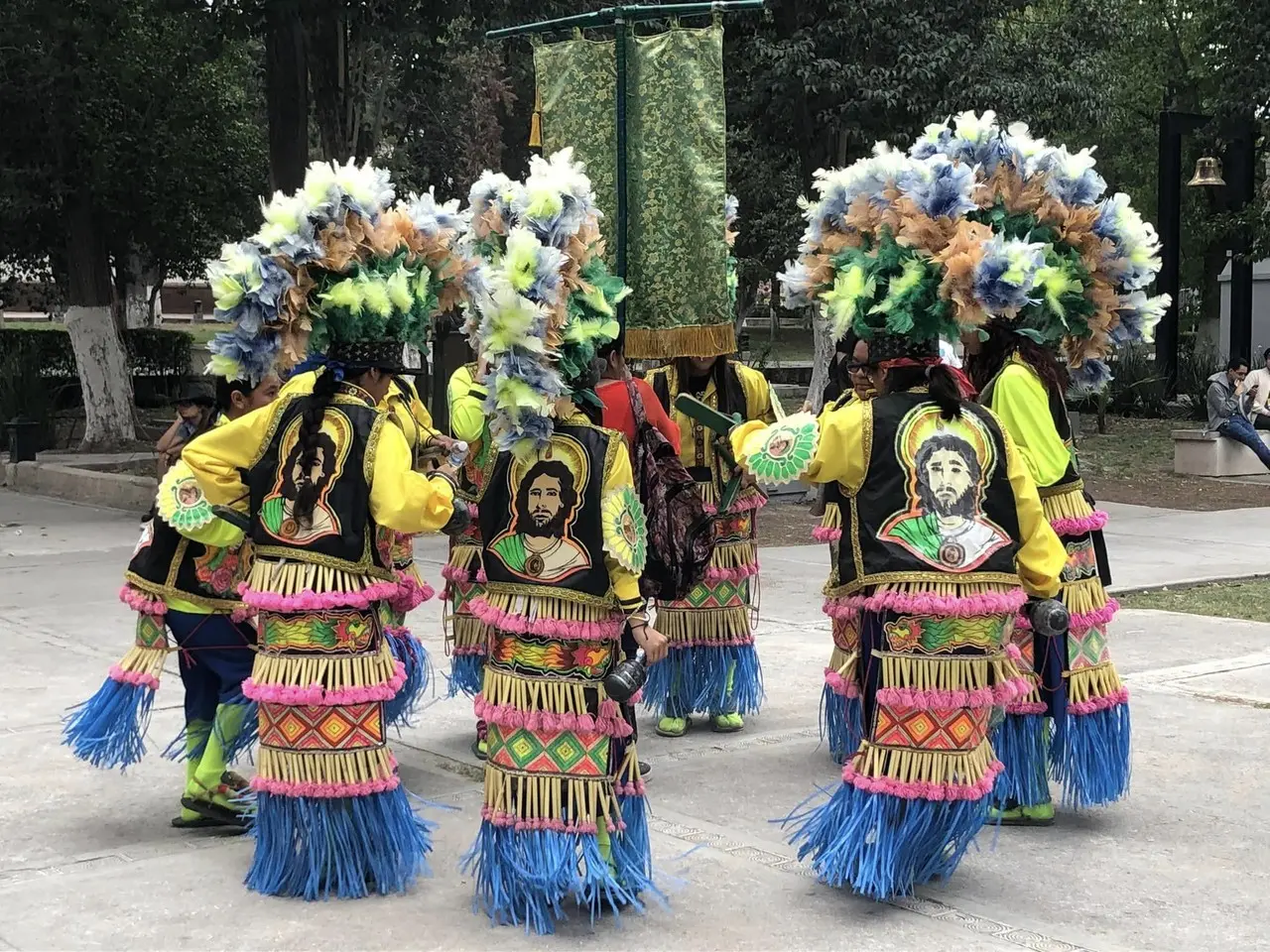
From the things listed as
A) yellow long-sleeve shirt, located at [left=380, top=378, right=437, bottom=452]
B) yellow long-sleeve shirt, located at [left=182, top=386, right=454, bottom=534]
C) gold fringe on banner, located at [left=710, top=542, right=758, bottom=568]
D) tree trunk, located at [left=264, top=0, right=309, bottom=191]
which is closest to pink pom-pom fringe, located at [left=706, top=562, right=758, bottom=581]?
gold fringe on banner, located at [left=710, top=542, right=758, bottom=568]

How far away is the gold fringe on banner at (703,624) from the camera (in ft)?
22.6

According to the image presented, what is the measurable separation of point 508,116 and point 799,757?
31156 mm

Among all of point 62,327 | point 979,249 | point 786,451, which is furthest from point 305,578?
point 62,327

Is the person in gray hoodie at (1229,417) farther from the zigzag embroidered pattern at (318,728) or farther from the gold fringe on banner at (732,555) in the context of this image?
the zigzag embroidered pattern at (318,728)

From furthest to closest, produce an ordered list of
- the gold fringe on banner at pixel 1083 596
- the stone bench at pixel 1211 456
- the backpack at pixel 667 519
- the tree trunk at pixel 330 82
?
the stone bench at pixel 1211 456, the tree trunk at pixel 330 82, the gold fringe on banner at pixel 1083 596, the backpack at pixel 667 519

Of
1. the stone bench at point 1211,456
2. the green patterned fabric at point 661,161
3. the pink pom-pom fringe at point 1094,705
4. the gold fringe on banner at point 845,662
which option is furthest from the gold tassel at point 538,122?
the stone bench at point 1211,456

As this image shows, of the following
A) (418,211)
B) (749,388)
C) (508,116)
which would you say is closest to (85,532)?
(749,388)

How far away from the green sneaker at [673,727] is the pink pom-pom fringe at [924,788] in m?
2.37

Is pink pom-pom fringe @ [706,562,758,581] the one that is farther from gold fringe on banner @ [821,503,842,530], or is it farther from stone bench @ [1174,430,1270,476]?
stone bench @ [1174,430,1270,476]

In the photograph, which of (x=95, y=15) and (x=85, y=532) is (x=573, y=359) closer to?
(x=85, y=532)

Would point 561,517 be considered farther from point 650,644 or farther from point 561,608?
point 650,644

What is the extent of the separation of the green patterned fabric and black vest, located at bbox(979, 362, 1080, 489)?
1484 mm

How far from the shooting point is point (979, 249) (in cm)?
448

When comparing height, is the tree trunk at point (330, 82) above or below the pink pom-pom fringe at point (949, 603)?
above
